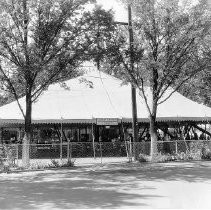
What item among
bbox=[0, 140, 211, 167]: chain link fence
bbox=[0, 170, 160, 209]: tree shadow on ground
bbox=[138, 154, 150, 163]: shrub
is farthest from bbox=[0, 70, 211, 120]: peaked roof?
bbox=[0, 170, 160, 209]: tree shadow on ground

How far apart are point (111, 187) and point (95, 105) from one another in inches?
537

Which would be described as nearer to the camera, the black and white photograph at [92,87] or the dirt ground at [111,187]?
the dirt ground at [111,187]

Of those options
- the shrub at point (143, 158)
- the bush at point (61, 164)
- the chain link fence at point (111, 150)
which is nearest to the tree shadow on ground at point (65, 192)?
the bush at point (61, 164)

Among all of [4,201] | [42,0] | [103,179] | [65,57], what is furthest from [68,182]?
[42,0]

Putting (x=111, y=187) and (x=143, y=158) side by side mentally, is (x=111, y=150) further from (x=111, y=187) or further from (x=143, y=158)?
(x=111, y=187)

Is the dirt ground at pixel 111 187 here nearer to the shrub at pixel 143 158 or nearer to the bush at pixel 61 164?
the bush at pixel 61 164

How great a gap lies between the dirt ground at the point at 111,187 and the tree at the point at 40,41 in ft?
11.1

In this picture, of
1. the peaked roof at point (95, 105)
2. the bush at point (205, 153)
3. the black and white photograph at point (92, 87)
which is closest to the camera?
the black and white photograph at point (92, 87)

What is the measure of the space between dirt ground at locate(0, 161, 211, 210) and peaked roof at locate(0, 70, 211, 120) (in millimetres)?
6626

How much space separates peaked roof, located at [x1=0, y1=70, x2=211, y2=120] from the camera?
24062 millimetres

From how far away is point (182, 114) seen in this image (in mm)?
25375

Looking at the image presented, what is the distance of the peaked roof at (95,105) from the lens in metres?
24.1

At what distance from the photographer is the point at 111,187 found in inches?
477

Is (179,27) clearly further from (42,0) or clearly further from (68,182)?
(68,182)
